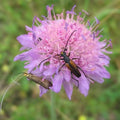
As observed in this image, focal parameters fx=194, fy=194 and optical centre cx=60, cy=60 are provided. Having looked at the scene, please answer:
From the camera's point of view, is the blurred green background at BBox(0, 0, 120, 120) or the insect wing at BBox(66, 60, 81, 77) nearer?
the insect wing at BBox(66, 60, 81, 77)

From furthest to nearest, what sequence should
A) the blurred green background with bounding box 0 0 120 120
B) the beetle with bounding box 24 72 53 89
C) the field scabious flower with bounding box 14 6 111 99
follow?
the blurred green background with bounding box 0 0 120 120
the field scabious flower with bounding box 14 6 111 99
the beetle with bounding box 24 72 53 89

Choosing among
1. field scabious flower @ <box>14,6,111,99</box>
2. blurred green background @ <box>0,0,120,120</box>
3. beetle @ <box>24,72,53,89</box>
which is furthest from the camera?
blurred green background @ <box>0,0,120,120</box>

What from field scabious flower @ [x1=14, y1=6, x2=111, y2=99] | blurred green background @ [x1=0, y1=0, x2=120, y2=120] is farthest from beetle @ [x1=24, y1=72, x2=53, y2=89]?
blurred green background @ [x1=0, y1=0, x2=120, y2=120]

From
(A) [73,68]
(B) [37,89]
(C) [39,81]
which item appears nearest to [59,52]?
(A) [73,68]

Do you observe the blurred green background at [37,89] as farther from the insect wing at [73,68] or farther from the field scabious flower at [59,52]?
the insect wing at [73,68]

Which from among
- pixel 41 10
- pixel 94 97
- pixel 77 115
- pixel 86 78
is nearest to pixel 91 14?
pixel 41 10

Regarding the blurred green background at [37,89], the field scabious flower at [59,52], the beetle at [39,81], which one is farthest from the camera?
the blurred green background at [37,89]

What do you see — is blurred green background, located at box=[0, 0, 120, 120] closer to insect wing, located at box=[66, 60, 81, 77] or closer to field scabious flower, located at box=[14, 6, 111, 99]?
field scabious flower, located at box=[14, 6, 111, 99]

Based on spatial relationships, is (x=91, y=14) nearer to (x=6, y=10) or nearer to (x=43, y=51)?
(x=6, y=10)

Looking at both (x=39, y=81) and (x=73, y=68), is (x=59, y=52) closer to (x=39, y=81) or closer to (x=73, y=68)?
(x=73, y=68)

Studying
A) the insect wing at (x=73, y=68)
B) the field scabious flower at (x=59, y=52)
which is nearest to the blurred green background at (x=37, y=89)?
the field scabious flower at (x=59, y=52)
